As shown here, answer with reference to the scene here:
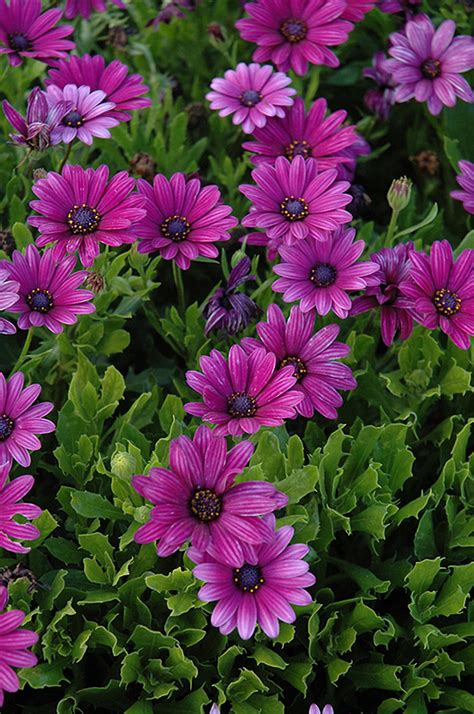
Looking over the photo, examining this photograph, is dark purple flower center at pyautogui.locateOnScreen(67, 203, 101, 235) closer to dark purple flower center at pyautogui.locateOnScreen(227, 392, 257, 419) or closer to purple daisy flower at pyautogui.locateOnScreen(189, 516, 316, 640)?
dark purple flower center at pyautogui.locateOnScreen(227, 392, 257, 419)

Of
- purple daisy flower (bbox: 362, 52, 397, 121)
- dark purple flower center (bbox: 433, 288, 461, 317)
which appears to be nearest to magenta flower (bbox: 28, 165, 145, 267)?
dark purple flower center (bbox: 433, 288, 461, 317)

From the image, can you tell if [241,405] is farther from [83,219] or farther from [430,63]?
[430,63]

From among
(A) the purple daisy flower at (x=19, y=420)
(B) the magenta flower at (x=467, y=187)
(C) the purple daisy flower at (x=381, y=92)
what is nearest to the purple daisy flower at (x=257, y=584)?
(A) the purple daisy flower at (x=19, y=420)

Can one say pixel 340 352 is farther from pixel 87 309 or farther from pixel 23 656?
pixel 23 656

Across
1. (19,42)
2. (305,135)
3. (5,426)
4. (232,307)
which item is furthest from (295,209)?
(19,42)

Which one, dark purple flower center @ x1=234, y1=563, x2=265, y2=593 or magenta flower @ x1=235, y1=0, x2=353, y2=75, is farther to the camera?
magenta flower @ x1=235, y1=0, x2=353, y2=75
